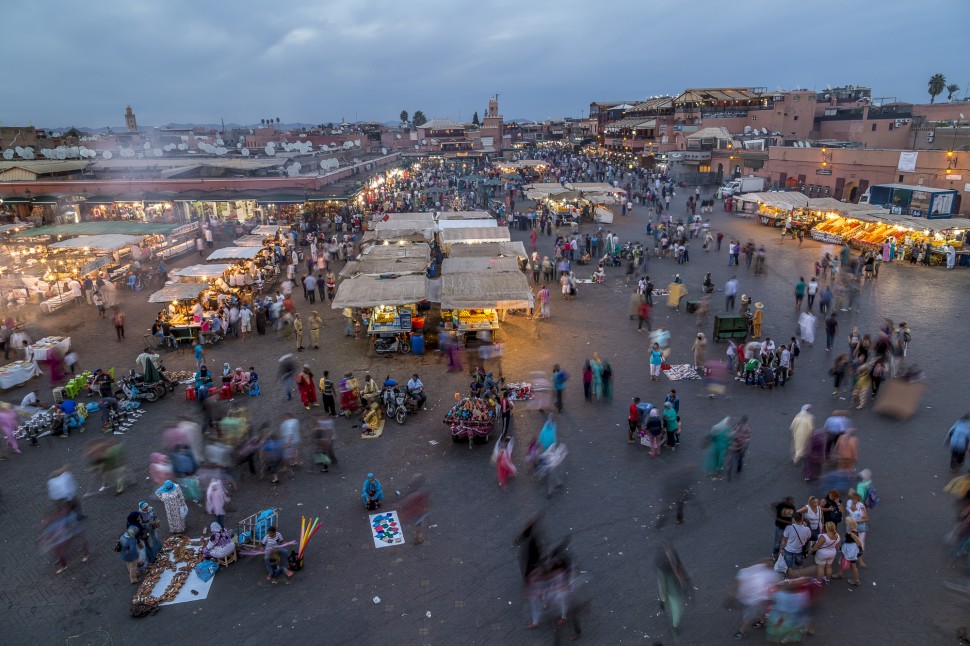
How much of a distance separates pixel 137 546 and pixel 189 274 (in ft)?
42.5

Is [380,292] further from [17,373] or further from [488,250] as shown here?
[17,373]

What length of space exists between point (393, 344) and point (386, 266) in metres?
3.57

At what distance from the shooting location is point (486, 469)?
9617 millimetres

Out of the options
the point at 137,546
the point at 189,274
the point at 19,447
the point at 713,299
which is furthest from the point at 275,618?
the point at 713,299

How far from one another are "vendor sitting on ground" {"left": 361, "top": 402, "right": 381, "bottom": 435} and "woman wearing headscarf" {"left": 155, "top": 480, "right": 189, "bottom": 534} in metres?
3.48

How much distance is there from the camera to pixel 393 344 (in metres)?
14.9

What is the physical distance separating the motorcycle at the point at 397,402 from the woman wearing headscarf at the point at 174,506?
4.16m

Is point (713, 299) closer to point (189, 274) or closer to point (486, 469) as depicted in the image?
point (486, 469)

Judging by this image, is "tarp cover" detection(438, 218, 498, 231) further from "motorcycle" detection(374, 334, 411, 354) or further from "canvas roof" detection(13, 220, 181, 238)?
"canvas roof" detection(13, 220, 181, 238)

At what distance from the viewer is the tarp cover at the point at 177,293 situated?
15.9m

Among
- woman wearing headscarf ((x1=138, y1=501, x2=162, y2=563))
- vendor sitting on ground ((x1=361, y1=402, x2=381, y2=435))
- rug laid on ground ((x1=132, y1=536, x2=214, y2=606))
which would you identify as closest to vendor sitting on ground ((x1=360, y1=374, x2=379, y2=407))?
vendor sitting on ground ((x1=361, y1=402, x2=381, y2=435))

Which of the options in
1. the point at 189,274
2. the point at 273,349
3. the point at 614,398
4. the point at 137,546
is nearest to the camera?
the point at 137,546

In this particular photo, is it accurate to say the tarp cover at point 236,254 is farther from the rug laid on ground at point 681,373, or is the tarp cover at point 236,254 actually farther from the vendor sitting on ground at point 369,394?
the rug laid on ground at point 681,373

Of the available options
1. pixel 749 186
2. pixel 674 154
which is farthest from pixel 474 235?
pixel 674 154
